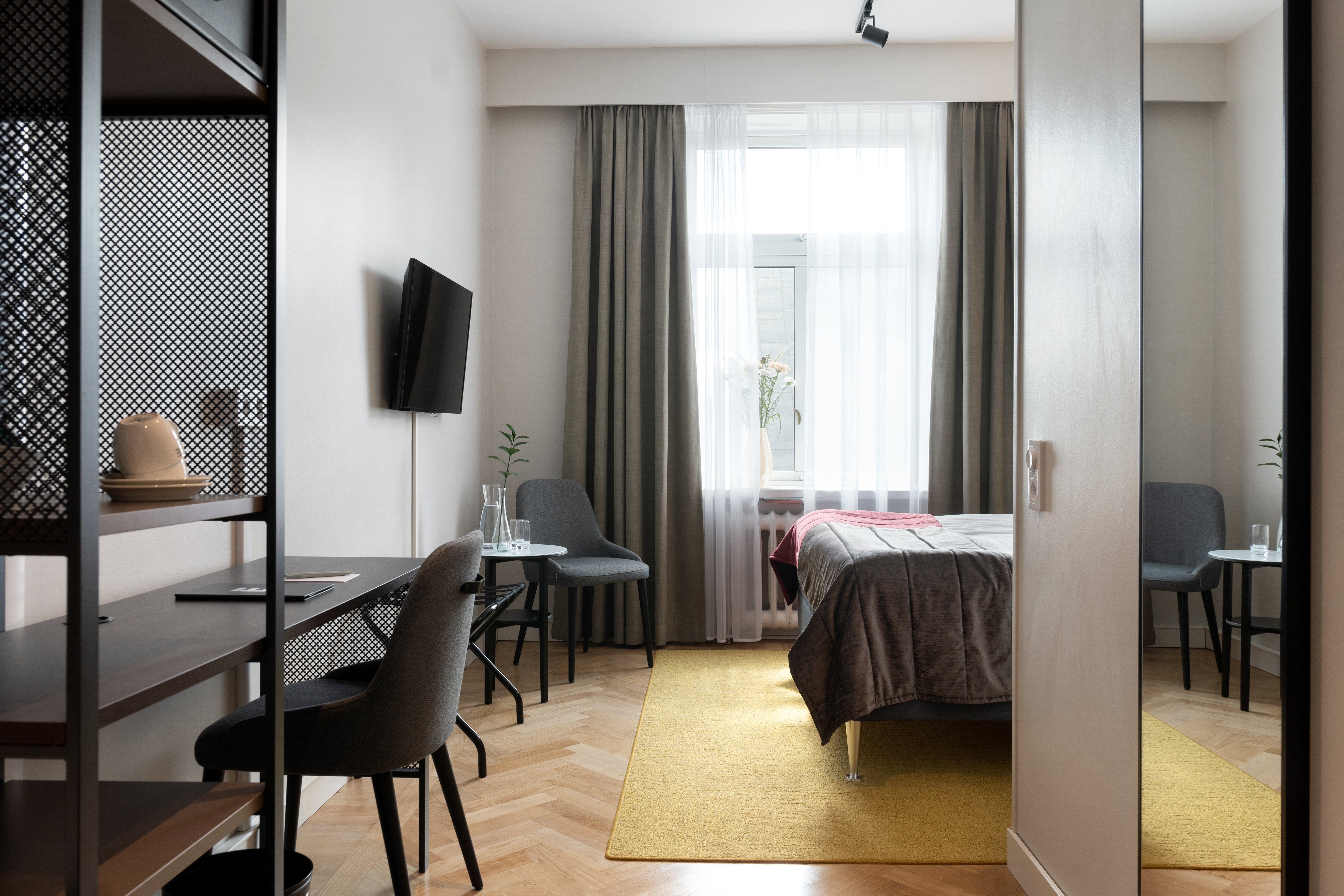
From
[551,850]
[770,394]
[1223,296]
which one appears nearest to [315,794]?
[551,850]

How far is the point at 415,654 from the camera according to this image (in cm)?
168

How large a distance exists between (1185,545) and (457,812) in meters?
1.60

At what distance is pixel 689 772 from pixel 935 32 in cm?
375

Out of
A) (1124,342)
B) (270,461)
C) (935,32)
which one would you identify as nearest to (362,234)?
(270,461)

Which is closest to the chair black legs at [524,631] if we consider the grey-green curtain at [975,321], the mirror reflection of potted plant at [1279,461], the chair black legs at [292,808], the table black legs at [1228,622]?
the chair black legs at [292,808]

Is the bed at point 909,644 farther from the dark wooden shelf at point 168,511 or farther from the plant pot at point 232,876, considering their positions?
the dark wooden shelf at point 168,511

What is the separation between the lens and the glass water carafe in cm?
353

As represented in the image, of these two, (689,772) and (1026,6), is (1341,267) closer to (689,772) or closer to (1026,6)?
(1026,6)

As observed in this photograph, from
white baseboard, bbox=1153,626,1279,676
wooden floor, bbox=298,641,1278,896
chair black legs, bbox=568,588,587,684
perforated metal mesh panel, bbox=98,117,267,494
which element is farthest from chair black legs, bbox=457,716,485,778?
white baseboard, bbox=1153,626,1279,676

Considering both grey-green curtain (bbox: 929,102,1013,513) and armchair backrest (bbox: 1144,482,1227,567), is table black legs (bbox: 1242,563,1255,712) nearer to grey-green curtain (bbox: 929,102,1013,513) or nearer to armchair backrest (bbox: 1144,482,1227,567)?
armchair backrest (bbox: 1144,482,1227,567)

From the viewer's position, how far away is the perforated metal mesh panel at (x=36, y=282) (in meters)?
0.89

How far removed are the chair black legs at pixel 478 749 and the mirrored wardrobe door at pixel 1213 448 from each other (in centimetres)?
185

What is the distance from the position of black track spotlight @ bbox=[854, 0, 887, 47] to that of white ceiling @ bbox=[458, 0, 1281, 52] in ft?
0.40

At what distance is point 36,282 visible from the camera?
35.6 inches
